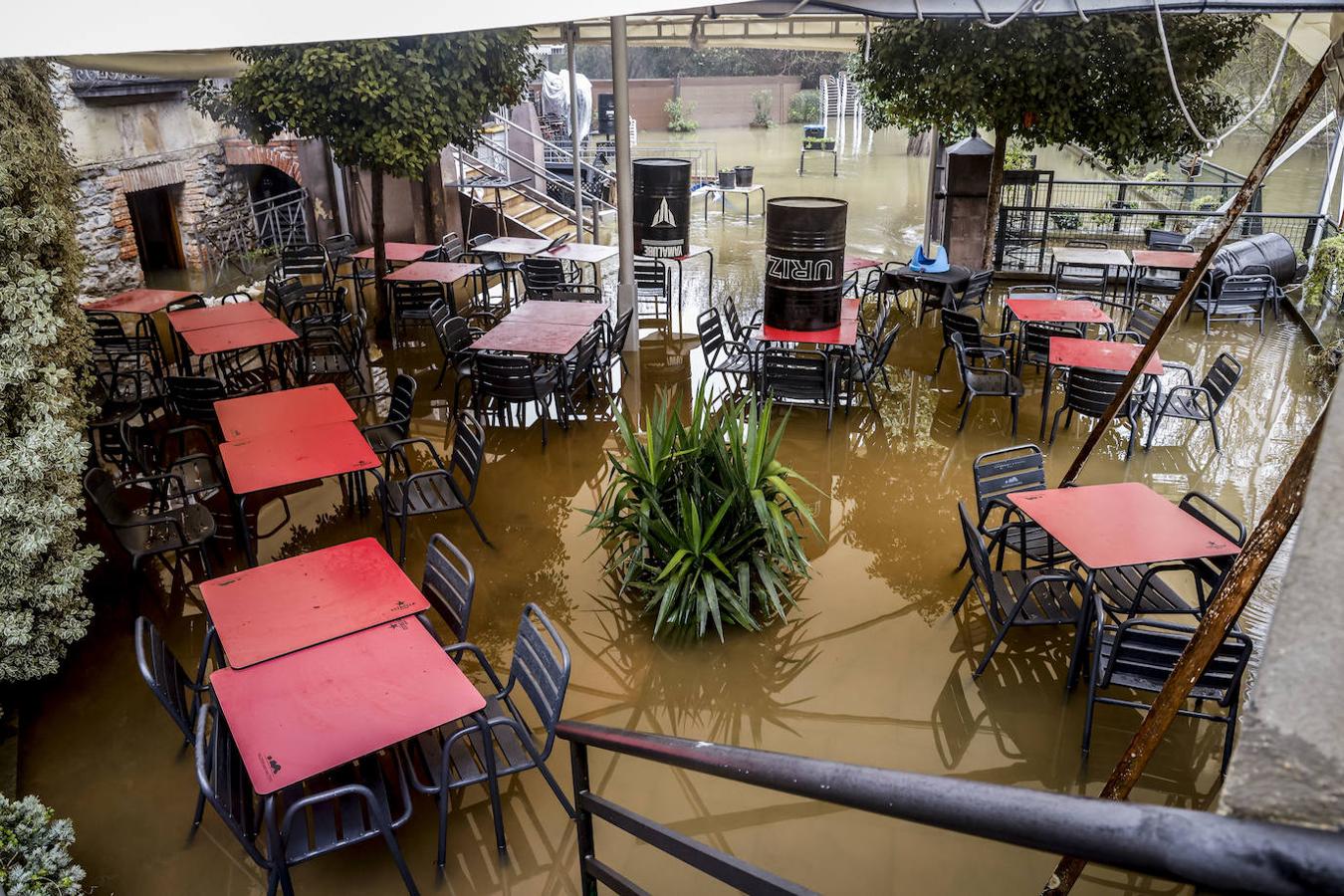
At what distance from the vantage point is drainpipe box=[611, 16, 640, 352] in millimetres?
8320

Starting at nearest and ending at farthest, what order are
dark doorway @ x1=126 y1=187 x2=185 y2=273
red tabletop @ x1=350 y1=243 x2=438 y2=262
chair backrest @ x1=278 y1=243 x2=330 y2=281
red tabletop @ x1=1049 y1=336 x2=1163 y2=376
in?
red tabletop @ x1=1049 y1=336 x2=1163 y2=376
chair backrest @ x1=278 y1=243 x2=330 y2=281
red tabletop @ x1=350 y1=243 x2=438 y2=262
dark doorway @ x1=126 y1=187 x2=185 y2=273

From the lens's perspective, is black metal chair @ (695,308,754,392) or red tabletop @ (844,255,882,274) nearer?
black metal chair @ (695,308,754,392)

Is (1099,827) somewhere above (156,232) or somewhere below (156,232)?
above

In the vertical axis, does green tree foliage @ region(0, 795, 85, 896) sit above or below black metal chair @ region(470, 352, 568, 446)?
below

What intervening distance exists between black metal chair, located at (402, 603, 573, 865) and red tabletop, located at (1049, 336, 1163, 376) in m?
4.96

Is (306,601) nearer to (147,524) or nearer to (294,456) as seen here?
(294,456)

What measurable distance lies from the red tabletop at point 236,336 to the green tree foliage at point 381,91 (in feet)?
6.08

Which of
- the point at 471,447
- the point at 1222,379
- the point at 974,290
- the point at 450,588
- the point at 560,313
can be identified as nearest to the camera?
the point at 450,588

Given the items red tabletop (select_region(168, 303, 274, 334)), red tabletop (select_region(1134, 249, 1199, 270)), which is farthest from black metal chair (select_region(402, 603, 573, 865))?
red tabletop (select_region(1134, 249, 1199, 270))

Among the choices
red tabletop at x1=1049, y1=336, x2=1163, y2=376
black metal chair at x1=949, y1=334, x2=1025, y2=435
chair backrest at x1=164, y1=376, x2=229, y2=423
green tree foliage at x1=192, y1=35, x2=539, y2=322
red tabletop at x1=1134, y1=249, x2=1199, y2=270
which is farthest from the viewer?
red tabletop at x1=1134, y1=249, x2=1199, y2=270

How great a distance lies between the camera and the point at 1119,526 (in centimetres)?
466

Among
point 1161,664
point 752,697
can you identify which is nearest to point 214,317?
point 752,697

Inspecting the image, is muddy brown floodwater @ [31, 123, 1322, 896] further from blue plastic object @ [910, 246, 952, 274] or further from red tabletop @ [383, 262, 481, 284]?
blue plastic object @ [910, 246, 952, 274]

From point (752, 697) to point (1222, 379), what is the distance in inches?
185
